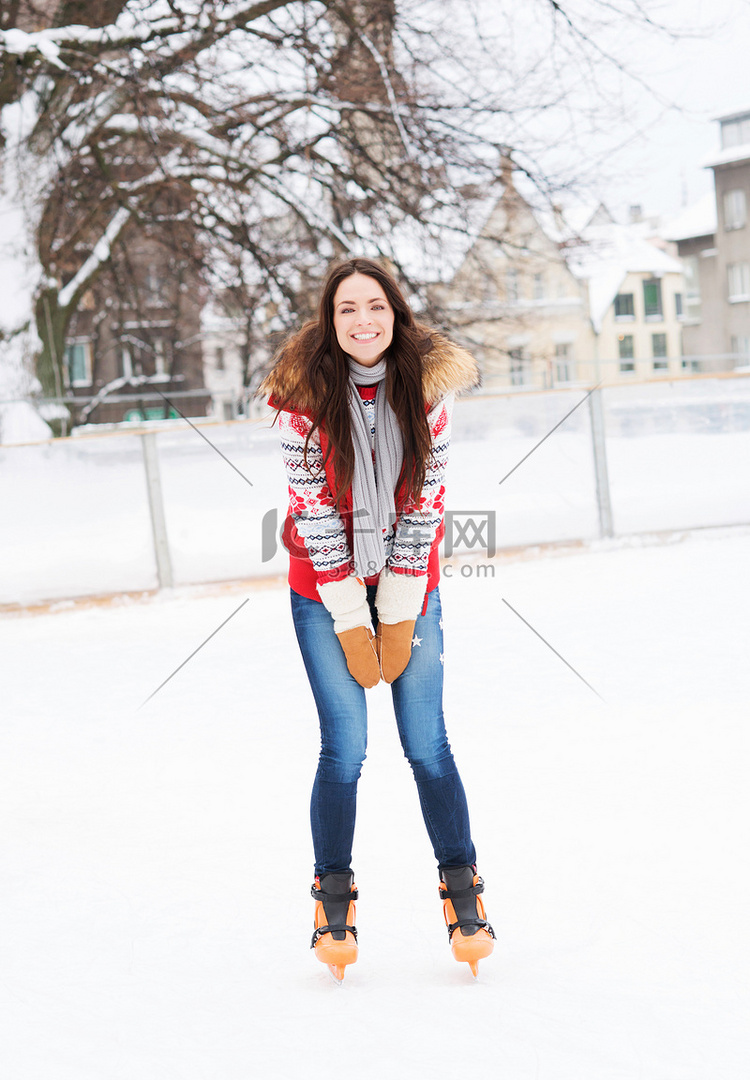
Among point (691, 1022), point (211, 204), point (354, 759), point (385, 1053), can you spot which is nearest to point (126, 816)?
point (354, 759)

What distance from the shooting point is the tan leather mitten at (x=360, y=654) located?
6.00ft

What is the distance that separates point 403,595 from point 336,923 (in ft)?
2.00

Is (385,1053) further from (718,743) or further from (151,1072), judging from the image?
(718,743)

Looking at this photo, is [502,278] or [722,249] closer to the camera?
[502,278]

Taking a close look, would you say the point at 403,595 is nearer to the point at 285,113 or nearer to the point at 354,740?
the point at 354,740

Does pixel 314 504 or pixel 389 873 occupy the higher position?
pixel 314 504

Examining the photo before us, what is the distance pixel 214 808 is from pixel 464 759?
30.3 inches

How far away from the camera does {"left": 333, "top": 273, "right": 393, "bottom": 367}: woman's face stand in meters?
1.84

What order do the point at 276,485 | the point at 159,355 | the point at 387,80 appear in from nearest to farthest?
the point at 276,485 < the point at 387,80 < the point at 159,355

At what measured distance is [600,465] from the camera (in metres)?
7.36

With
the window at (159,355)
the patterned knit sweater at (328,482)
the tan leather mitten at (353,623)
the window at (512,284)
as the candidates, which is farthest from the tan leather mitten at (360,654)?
the window at (159,355)

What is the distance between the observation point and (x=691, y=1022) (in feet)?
5.39

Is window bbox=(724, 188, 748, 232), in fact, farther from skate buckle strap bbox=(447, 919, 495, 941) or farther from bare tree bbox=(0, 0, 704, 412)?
skate buckle strap bbox=(447, 919, 495, 941)

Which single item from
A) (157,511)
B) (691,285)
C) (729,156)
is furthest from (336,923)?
(691,285)
